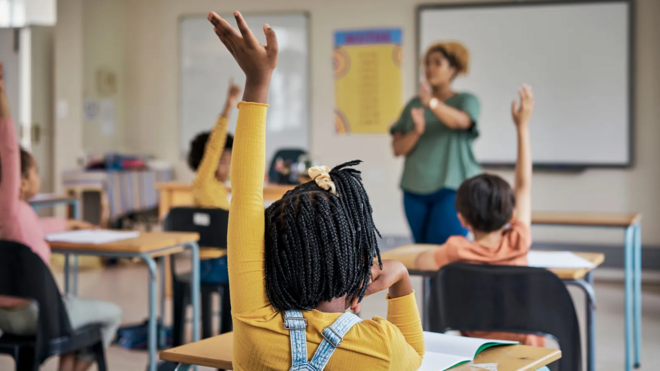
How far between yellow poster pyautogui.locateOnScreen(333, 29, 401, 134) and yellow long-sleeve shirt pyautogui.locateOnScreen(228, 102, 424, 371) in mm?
4803

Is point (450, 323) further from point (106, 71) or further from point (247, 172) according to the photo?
point (106, 71)

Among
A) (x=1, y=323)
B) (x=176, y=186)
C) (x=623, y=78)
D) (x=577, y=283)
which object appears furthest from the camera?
(x=623, y=78)

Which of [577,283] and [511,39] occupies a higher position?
[511,39]

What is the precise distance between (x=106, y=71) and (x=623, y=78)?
4.20 m

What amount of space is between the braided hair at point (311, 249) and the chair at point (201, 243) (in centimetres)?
190

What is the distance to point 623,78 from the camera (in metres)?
5.21

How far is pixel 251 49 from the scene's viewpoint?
91cm

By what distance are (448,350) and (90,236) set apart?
1830mm

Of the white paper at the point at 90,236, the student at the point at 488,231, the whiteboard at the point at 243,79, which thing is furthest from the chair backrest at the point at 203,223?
the whiteboard at the point at 243,79

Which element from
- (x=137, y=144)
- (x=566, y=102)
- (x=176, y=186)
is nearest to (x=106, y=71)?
(x=137, y=144)

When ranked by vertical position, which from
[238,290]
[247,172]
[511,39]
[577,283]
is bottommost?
[577,283]

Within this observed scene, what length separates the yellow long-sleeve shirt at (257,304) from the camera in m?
0.96

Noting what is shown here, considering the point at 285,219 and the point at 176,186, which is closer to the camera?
the point at 285,219

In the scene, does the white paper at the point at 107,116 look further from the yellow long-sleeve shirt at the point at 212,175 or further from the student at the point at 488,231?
the student at the point at 488,231
